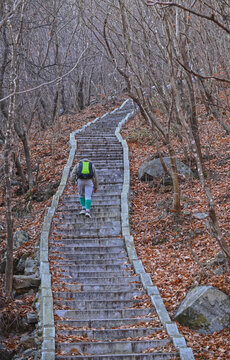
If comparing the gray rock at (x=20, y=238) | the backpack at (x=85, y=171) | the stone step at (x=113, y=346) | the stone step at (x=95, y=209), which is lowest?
the stone step at (x=113, y=346)

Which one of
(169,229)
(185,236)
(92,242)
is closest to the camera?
(92,242)

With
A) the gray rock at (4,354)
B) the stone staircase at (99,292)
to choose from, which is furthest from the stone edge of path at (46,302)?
the gray rock at (4,354)

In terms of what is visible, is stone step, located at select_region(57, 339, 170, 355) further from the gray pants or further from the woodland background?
the gray pants

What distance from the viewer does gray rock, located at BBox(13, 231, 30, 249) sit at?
461 inches

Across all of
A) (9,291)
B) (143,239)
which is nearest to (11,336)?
(9,291)

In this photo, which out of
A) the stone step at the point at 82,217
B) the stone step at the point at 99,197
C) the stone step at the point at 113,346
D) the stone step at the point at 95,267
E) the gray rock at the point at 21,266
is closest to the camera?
the stone step at the point at 113,346

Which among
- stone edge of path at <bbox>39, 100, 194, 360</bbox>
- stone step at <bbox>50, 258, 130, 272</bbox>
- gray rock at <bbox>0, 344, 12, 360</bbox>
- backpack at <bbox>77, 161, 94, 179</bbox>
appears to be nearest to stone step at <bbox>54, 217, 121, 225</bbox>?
stone edge of path at <bbox>39, 100, 194, 360</bbox>

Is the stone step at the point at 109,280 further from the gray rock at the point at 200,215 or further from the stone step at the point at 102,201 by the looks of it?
the stone step at the point at 102,201

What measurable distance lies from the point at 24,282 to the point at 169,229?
4.59 m

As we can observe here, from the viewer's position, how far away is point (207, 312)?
7016 mm

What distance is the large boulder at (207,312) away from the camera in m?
6.93

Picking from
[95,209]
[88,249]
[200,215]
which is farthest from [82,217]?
[200,215]

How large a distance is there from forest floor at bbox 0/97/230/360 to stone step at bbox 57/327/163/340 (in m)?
0.74

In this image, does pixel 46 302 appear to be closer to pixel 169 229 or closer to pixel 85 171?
pixel 85 171
